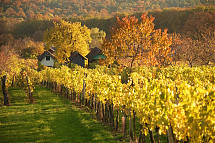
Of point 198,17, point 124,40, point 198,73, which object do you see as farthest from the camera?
point 198,17

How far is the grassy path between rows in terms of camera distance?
32.3 ft

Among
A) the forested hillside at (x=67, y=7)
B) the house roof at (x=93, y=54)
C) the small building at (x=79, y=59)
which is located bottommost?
the small building at (x=79, y=59)

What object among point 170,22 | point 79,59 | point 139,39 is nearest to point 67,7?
point 170,22

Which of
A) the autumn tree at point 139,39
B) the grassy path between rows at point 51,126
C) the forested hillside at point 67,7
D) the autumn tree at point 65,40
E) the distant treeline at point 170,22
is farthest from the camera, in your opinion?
the forested hillside at point 67,7

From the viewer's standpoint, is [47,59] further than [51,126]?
Yes

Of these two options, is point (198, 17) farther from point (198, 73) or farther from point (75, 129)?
point (75, 129)

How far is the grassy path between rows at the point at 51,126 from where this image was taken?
9.84m

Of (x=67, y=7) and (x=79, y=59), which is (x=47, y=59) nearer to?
(x=79, y=59)

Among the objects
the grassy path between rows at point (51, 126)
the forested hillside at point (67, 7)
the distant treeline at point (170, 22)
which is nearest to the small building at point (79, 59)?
the distant treeline at point (170, 22)

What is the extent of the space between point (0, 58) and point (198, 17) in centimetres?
5556

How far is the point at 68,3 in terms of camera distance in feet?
538

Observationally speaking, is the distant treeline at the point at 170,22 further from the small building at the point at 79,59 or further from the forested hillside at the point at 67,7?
the forested hillside at the point at 67,7

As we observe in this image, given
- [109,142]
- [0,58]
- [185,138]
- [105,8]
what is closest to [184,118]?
[185,138]

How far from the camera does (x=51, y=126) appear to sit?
11.6m
